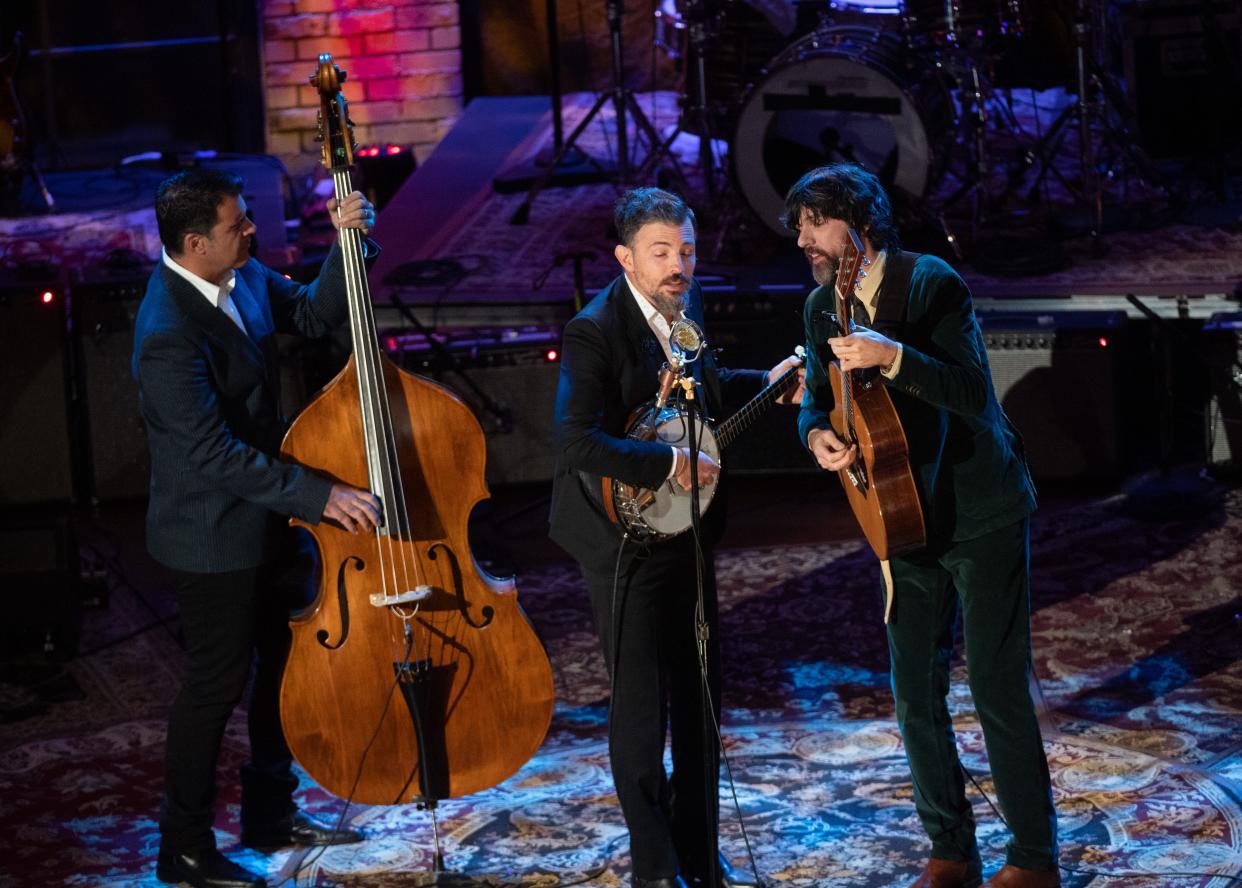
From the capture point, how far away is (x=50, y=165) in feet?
39.5

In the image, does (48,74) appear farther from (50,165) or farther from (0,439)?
(0,439)

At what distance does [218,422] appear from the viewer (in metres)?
4.49

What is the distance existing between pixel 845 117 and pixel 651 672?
548 centimetres

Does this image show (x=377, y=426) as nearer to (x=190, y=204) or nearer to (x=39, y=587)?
(x=190, y=204)

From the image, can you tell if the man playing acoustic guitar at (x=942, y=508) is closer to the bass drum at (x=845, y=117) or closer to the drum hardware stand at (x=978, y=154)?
the drum hardware stand at (x=978, y=154)

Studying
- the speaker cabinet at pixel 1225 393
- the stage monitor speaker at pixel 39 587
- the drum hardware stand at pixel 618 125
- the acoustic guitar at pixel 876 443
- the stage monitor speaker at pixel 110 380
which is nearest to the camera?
the acoustic guitar at pixel 876 443

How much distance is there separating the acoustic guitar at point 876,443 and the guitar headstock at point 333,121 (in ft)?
4.26

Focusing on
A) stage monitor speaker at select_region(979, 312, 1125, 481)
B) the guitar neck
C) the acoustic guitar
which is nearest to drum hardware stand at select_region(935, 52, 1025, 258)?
stage monitor speaker at select_region(979, 312, 1125, 481)

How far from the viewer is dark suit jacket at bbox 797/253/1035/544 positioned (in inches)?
156

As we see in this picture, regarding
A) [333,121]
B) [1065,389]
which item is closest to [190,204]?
[333,121]

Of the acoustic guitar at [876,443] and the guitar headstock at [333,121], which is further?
the guitar headstock at [333,121]

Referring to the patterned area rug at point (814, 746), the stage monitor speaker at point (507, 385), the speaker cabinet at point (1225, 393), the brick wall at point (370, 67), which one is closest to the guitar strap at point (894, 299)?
the patterned area rug at point (814, 746)

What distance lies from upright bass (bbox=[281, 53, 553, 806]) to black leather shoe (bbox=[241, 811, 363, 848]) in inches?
19.8

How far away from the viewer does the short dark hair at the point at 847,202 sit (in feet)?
13.0
